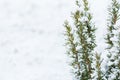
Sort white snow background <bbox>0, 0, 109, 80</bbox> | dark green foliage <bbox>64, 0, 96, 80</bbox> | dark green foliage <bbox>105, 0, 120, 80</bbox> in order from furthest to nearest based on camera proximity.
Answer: white snow background <bbox>0, 0, 109, 80</bbox> < dark green foliage <bbox>64, 0, 96, 80</bbox> < dark green foliage <bbox>105, 0, 120, 80</bbox>

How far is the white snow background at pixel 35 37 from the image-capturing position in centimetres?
1077

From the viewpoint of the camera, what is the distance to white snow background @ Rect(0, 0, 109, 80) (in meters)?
10.8

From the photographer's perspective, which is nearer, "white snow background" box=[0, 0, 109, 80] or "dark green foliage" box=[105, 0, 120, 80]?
"dark green foliage" box=[105, 0, 120, 80]

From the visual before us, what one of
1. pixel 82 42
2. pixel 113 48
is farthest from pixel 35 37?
pixel 113 48

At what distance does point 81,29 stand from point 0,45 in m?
6.20

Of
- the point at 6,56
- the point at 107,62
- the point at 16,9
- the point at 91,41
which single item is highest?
the point at 16,9

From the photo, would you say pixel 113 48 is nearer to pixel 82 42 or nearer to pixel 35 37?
pixel 82 42

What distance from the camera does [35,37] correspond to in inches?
481

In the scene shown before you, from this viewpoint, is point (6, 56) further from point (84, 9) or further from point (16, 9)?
point (84, 9)

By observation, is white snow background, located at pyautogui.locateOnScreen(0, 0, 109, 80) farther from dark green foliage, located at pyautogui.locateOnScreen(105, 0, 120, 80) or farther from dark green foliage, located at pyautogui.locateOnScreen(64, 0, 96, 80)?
dark green foliage, located at pyautogui.locateOnScreen(105, 0, 120, 80)

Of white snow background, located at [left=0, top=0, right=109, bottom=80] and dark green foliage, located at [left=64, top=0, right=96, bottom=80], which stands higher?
white snow background, located at [left=0, top=0, right=109, bottom=80]

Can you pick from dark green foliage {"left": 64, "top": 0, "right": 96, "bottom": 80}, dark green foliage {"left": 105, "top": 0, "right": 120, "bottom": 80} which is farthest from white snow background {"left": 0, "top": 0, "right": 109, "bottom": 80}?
dark green foliage {"left": 105, "top": 0, "right": 120, "bottom": 80}

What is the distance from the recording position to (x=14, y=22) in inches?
517

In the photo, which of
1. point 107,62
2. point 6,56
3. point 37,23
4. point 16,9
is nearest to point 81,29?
point 107,62
